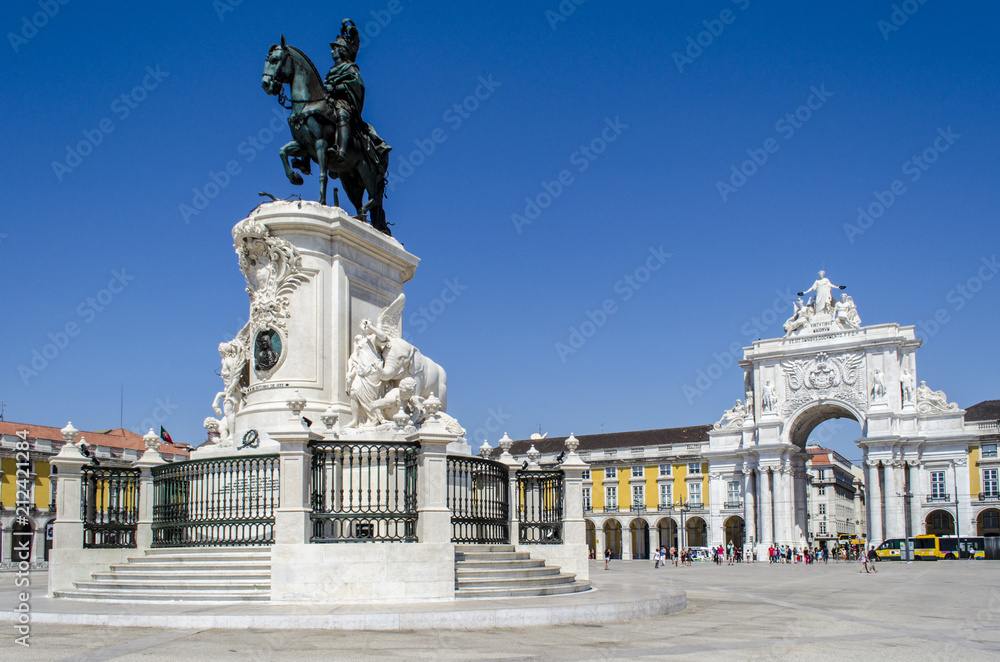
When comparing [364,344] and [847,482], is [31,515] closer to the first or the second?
[364,344]

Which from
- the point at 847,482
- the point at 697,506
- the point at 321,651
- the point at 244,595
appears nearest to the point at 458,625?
the point at 321,651

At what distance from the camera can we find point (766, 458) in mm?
71562

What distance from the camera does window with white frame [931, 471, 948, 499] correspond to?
66.8 meters

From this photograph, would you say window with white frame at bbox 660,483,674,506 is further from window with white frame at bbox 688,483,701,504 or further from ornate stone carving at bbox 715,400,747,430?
ornate stone carving at bbox 715,400,747,430

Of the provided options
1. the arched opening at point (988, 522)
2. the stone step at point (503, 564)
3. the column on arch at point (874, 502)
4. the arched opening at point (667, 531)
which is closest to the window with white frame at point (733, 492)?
the arched opening at point (667, 531)

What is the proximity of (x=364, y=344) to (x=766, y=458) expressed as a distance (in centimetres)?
6193

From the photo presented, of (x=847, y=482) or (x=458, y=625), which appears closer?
(x=458, y=625)

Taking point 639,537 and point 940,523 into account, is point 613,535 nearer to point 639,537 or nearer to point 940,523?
point 639,537

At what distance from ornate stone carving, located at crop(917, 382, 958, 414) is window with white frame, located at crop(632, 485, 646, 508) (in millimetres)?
Answer: 24042

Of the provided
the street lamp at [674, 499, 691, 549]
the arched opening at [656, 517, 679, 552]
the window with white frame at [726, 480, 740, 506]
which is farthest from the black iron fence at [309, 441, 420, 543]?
the arched opening at [656, 517, 679, 552]

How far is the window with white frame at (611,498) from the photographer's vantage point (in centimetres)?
8419

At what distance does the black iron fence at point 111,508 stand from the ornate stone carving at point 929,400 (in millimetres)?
64694

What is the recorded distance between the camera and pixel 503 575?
12.2m

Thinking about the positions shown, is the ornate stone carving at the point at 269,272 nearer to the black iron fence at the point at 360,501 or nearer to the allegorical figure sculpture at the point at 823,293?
the black iron fence at the point at 360,501
